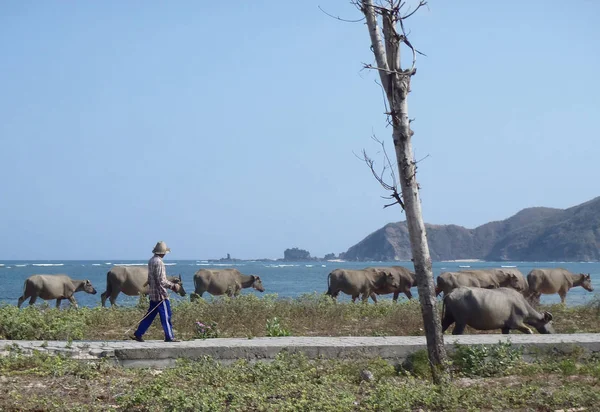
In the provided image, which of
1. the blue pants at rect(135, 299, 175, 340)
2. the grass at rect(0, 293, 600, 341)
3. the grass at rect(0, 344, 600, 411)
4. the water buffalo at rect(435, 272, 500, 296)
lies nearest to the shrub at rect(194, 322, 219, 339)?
the grass at rect(0, 293, 600, 341)

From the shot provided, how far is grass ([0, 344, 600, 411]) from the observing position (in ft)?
27.0

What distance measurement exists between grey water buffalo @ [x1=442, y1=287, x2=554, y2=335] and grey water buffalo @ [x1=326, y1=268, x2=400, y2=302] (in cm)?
1317

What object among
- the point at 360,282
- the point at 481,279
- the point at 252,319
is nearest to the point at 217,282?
the point at 360,282

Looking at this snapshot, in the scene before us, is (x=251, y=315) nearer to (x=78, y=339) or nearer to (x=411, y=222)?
(x=78, y=339)

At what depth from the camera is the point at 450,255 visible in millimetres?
191125

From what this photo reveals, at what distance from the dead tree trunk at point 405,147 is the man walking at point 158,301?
464 cm

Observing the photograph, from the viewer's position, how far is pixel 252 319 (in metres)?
17.2

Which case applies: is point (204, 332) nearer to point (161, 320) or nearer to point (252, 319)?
point (161, 320)

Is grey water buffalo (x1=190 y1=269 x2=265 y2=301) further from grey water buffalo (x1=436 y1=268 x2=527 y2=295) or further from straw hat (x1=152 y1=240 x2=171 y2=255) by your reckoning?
straw hat (x1=152 y1=240 x2=171 y2=255)

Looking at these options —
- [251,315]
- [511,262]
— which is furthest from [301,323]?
[511,262]

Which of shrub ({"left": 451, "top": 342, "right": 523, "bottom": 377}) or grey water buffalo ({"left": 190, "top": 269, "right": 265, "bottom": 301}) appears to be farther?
grey water buffalo ({"left": 190, "top": 269, "right": 265, "bottom": 301})

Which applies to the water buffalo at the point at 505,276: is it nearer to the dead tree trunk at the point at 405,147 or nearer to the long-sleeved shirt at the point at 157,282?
the long-sleeved shirt at the point at 157,282

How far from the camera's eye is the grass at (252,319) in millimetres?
14023

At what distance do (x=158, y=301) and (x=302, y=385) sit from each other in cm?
492
